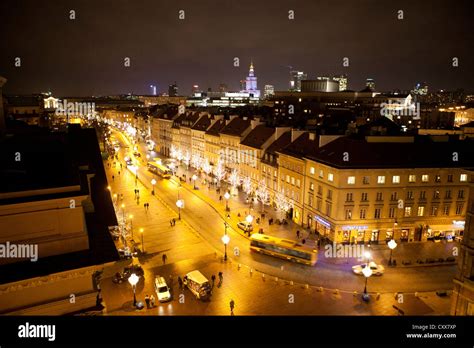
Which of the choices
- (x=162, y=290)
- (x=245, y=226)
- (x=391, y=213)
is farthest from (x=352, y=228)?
(x=162, y=290)

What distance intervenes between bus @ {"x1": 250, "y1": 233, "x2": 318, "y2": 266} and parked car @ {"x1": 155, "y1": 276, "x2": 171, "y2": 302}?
10.9 m

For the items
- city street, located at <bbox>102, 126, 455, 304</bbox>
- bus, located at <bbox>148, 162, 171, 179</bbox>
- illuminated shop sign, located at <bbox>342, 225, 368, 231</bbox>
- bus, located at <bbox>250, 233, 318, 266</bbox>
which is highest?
bus, located at <bbox>148, 162, 171, 179</bbox>

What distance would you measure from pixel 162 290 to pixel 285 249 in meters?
12.4

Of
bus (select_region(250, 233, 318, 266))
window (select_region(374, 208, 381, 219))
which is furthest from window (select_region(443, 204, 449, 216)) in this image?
bus (select_region(250, 233, 318, 266))

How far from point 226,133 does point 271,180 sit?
20.4m

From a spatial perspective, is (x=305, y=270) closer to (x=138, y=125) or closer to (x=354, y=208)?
(x=354, y=208)

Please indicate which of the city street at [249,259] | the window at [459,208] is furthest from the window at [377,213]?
the window at [459,208]

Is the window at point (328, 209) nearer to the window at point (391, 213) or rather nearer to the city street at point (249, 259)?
the city street at point (249, 259)

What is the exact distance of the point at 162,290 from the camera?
2680 cm

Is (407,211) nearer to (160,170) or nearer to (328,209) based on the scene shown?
(328,209)

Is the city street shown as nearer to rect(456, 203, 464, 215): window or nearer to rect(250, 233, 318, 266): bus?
rect(250, 233, 318, 266): bus

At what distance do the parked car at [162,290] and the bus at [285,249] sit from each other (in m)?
10.9

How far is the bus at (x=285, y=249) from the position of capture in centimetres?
3291

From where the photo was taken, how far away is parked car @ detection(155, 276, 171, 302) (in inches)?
1040
